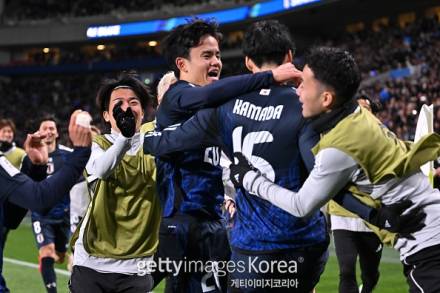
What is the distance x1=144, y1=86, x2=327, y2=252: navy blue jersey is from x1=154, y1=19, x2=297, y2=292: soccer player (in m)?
0.64

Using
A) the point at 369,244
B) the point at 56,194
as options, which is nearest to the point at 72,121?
the point at 56,194

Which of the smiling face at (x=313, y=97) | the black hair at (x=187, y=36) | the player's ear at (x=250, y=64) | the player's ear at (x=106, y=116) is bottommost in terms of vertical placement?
the smiling face at (x=313, y=97)

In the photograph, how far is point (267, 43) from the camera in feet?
11.7

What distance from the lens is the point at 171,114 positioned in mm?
4113

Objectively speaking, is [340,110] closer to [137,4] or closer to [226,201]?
[226,201]

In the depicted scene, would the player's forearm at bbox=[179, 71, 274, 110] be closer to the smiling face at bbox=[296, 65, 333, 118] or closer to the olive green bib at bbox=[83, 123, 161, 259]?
the smiling face at bbox=[296, 65, 333, 118]

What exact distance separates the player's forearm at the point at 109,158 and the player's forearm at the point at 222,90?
18.0 inches

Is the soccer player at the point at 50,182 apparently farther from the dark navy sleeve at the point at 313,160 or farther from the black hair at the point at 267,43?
the dark navy sleeve at the point at 313,160

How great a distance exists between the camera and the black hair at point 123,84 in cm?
472

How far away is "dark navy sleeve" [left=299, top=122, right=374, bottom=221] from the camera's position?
11.1 feet

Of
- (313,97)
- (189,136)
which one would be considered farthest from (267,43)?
(189,136)

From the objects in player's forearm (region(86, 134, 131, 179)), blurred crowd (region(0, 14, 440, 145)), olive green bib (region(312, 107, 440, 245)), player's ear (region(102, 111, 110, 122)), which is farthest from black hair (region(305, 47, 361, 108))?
blurred crowd (region(0, 14, 440, 145))

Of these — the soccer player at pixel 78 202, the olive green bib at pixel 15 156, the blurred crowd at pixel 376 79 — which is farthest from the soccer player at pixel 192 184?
the olive green bib at pixel 15 156

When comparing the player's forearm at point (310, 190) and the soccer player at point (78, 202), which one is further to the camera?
the soccer player at point (78, 202)
